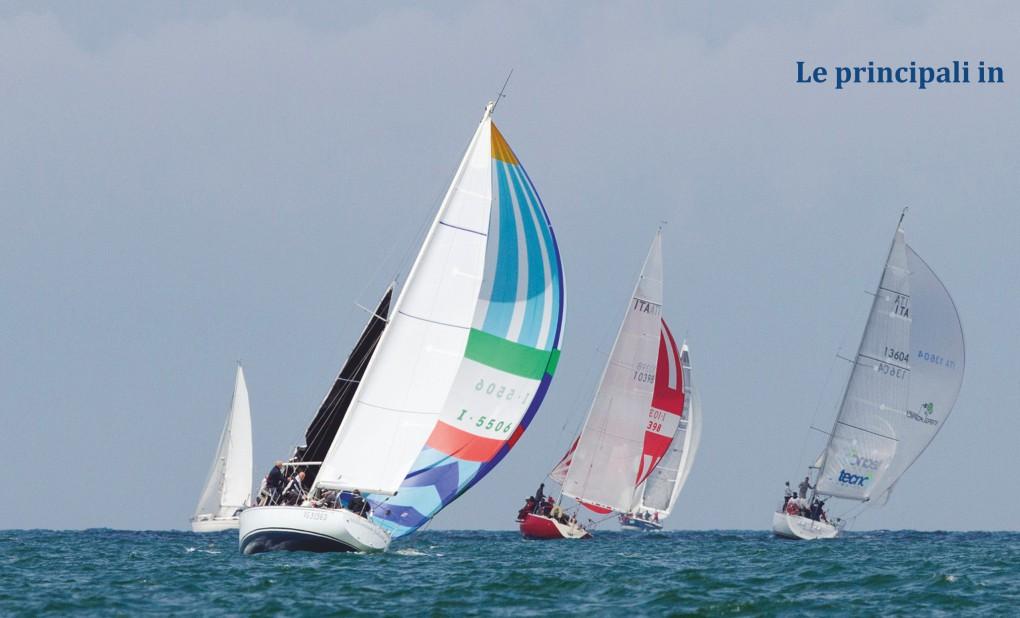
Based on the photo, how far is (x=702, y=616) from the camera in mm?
23781

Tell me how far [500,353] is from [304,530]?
7058 mm

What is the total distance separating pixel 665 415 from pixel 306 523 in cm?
2692

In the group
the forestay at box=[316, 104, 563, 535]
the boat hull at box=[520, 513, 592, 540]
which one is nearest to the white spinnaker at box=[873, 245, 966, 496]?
the boat hull at box=[520, 513, 592, 540]

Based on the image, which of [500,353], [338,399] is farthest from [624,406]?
[338,399]

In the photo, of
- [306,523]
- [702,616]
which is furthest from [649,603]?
[306,523]

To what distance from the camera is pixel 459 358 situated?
108 ft

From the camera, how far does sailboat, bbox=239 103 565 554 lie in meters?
32.4

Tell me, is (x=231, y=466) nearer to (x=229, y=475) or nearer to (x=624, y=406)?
(x=229, y=475)

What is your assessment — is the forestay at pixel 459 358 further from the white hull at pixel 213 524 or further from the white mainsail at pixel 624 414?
the white hull at pixel 213 524

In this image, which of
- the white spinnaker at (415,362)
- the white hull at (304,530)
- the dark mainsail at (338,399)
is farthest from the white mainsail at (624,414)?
the white hull at (304,530)

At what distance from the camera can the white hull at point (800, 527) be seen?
2121 inches

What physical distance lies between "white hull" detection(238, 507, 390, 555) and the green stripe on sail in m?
5.25

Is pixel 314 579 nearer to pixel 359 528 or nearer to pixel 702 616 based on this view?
pixel 359 528

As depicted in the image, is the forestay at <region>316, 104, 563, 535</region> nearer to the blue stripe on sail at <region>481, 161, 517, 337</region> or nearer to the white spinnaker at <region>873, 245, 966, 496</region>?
the blue stripe on sail at <region>481, 161, 517, 337</region>
